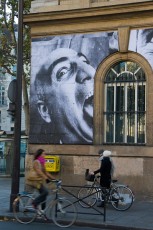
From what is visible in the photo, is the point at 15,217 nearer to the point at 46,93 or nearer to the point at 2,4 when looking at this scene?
the point at 46,93

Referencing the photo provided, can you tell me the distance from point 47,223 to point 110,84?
6311 mm

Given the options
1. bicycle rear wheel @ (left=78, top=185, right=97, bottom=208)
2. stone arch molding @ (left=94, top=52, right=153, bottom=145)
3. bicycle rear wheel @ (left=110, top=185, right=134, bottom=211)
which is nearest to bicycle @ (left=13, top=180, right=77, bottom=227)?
bicycle rear wheel @ (left=78, top=185, right=97, bottom=208)

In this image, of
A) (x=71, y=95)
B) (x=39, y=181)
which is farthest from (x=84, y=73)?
(x=39, y=181)

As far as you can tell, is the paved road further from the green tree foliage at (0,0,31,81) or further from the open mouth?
the green tree foliage at (0,0,31,81)

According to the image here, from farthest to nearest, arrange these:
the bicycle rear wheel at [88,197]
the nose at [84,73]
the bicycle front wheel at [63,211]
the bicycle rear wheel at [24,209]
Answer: the nose at [84,73] < the bicycle rear wheel at [88,197] < the bicycle rear wheel at [24,209] < the bicycle front wheel at [63,211]

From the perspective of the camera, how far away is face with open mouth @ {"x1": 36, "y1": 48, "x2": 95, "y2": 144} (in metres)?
15.9

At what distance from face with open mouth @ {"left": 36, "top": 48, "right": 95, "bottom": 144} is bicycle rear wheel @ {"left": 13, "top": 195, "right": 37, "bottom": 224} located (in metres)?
4.81

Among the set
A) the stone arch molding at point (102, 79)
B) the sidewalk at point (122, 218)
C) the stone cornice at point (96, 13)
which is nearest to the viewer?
the sidewalk at point (122, 218)

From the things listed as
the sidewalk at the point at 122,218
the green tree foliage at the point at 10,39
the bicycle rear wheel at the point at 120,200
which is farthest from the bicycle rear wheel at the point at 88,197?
the green tree foliage at the point at 10,39

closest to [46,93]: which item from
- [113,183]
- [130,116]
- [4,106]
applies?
[130,116]

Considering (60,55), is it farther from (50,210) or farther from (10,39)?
(10,39)

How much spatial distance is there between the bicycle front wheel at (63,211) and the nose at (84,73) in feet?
19.7

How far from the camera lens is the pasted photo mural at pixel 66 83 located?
1588 centimetres

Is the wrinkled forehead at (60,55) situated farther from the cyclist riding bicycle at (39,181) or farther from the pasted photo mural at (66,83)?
the cyclist riding bicycle at (39,181)
